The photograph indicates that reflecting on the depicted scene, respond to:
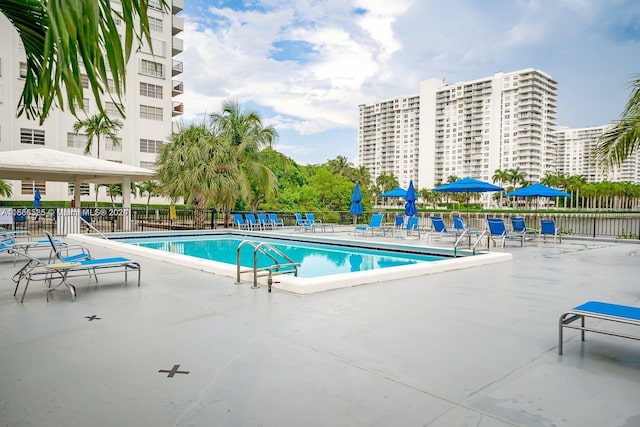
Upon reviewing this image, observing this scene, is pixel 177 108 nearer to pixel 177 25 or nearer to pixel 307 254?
pixel 177 25

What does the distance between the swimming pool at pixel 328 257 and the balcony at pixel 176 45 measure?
27.7 meters

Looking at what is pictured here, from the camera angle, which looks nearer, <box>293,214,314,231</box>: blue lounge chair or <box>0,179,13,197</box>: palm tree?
<box>293,214,314,231</box>: blue lounge chair

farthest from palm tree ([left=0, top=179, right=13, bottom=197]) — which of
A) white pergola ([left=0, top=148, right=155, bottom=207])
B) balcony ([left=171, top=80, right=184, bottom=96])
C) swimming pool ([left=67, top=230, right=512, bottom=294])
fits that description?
balcony ([left=171, top=80, right=184, bottom=96])

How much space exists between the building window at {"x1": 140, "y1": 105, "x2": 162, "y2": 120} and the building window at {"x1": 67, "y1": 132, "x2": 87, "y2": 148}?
204 inches

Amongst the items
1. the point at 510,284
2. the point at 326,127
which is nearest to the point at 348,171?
the point at 326,127

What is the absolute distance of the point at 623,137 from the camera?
30.7ft

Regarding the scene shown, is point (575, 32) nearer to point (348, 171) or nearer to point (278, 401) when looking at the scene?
point (278, 401)

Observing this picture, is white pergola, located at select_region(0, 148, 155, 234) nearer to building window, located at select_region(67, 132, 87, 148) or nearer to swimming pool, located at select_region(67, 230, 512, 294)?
swimming pool, located at select_region(67, 230, 512, 294)

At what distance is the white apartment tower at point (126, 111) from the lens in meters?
30.5

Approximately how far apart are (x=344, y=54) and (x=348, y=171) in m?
48.1

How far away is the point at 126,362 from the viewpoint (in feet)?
11.3

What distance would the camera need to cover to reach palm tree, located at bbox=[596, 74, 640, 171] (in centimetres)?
838

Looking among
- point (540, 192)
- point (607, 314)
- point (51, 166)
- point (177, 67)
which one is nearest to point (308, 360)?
point (607, 314)

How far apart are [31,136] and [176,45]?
1509 cm
